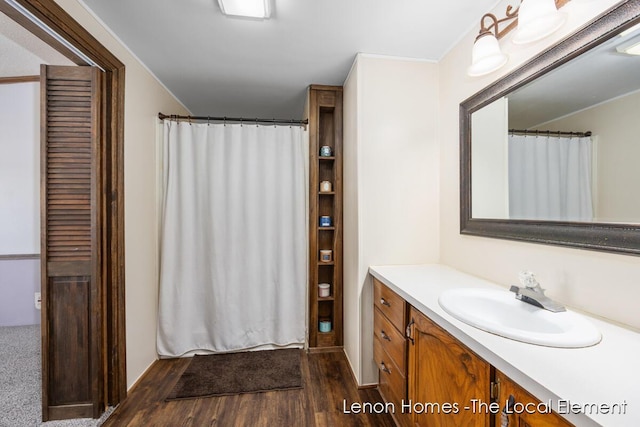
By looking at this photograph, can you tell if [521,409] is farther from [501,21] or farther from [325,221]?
[325,221]

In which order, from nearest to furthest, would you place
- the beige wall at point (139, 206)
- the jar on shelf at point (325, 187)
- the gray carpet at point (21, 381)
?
the gray carpet at point (21, 381) → the beige wall at point (139, 206) → the jar on shelf at point (325, 187)

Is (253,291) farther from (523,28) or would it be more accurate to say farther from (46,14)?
(523,28)

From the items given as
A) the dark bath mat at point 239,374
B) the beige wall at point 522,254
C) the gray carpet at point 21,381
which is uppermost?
the beige wall at point 522,254

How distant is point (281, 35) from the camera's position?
159 cm

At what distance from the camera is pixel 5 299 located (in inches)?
98.4

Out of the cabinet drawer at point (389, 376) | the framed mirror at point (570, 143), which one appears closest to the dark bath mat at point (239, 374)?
the cabinet drawer at point (389, 376)

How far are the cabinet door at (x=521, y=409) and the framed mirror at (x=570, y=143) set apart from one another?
60 cm

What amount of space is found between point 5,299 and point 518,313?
4.12 m

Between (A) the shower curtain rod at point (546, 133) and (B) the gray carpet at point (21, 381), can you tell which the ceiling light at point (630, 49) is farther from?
(B) the gray carpet at point (21, 381)

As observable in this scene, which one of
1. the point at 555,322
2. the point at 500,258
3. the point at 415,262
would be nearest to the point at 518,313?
the point at 555,322

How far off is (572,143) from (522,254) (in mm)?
512

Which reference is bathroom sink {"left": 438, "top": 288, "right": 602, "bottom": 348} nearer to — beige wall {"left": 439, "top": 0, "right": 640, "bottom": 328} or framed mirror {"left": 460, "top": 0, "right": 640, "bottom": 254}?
beige wall {"left": 439, "top": 0, "right": 640, "bottom": 328}

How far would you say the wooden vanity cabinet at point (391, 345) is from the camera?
4.34 ft

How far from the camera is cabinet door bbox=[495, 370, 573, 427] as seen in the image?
23.3 inches
